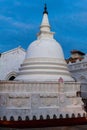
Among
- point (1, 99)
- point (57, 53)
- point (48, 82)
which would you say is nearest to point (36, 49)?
point (57, 53)

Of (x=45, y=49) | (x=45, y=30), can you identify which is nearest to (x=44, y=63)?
(x=45, y=49)

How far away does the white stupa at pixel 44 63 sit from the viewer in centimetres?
1831

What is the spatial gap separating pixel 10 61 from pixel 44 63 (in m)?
8.51

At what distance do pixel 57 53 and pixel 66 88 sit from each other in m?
3.79

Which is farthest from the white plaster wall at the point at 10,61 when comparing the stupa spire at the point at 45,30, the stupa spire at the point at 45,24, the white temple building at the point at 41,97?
the white temple building at the point at 41,97

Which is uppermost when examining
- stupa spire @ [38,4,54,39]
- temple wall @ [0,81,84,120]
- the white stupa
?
stupa spire @ [38,4,54,39]

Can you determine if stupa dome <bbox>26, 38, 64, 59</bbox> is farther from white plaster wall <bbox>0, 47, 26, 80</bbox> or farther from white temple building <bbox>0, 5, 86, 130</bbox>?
white plaster wall <bbox>0, 47, 26, 80</bbox>

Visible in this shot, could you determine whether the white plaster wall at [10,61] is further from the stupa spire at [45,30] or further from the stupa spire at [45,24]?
the stupa spire at [45,30]

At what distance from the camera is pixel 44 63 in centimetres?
1872

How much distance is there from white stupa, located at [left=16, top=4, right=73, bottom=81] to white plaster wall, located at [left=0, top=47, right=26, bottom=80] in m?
6.65

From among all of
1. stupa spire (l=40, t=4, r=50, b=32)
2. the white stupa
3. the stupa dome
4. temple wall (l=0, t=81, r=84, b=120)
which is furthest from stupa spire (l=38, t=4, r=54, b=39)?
temple wall (l=0, t=81, r=84, b=120)

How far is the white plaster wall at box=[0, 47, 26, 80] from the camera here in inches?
1023

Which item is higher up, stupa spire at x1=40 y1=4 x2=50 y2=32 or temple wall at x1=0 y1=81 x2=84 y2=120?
stupa spire at x1=40 y1=4 x2=50 y2=32

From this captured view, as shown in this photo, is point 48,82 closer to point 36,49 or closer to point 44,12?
point 36,49
